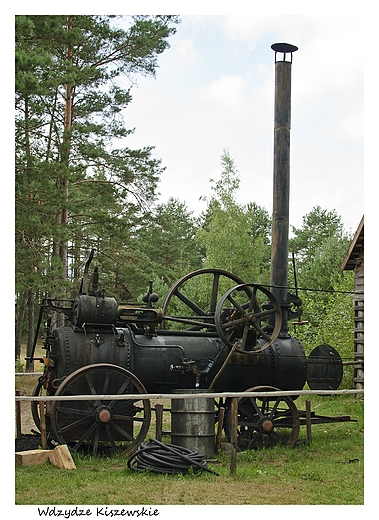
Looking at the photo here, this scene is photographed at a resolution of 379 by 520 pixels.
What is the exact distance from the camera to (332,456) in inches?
367

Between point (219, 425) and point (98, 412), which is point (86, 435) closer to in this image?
point (98, 412)

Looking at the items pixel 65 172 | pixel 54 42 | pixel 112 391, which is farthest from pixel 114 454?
pixel 54 42

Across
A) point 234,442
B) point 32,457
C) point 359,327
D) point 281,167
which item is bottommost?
point 32,457

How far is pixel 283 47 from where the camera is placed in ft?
40.8

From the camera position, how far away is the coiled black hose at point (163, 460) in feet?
25.5

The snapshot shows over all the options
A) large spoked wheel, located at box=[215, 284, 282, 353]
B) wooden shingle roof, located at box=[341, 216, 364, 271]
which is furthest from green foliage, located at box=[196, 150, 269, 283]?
large spoked wheel, located at box=[215, 284, 282, 353]

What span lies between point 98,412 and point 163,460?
1305 millimetres

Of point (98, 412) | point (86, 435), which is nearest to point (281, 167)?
point (98, 412)

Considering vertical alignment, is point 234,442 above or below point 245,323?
below

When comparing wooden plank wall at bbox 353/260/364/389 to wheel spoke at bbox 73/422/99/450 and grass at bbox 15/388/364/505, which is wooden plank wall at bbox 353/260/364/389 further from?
wheel spoke at bbox 73/422/99/450

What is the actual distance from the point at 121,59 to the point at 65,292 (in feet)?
23.7

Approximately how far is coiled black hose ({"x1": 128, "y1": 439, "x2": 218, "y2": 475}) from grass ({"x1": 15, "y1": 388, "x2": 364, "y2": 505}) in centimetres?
10

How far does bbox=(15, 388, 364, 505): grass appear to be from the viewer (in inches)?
267

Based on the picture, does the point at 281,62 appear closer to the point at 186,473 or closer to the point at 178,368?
the point at 178,368
